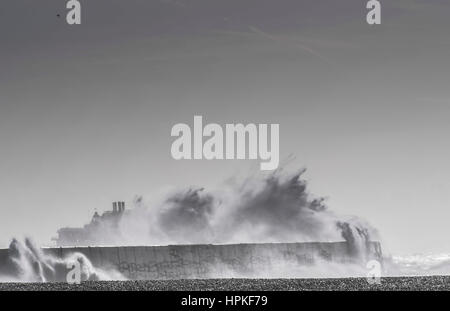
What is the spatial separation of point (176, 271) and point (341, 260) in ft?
40.2

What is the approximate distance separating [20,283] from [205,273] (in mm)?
12969

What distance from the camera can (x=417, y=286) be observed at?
154ft

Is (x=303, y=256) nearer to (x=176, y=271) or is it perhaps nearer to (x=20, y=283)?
(x=176, y=271)

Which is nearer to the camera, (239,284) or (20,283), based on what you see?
(239,284)

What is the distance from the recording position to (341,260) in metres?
58.0
